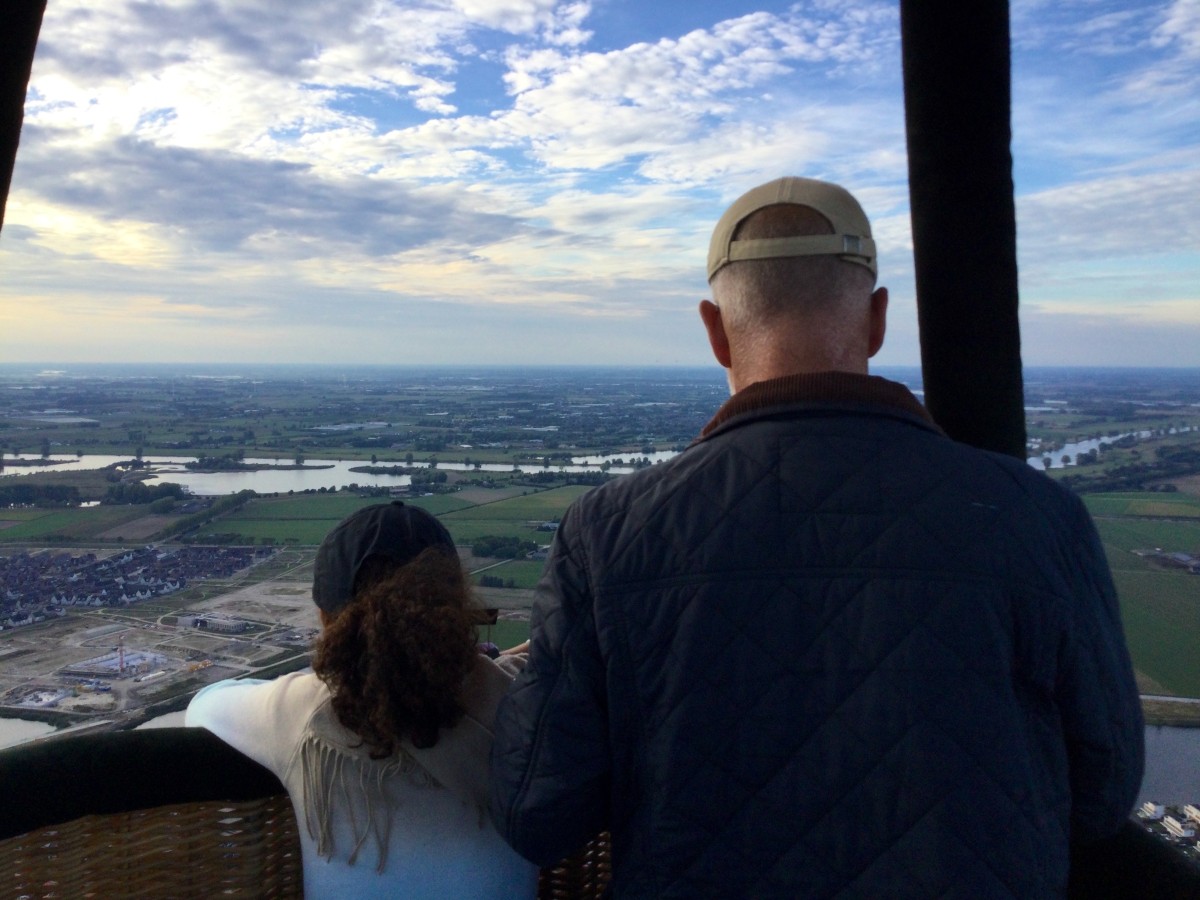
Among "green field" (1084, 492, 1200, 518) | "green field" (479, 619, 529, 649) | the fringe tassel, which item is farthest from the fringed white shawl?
"green field" (1084, 492, 1200, 518)

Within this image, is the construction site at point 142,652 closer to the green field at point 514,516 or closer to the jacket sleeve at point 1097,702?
the green field at point 514,516

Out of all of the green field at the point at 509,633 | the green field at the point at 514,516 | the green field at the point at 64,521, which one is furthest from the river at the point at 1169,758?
the green field at the point at 514,516

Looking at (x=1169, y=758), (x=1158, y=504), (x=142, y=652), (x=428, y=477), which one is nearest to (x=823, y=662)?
(x=1169, y=758)

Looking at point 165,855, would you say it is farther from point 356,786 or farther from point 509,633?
point 509,633

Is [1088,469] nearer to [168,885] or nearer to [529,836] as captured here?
[529,836]

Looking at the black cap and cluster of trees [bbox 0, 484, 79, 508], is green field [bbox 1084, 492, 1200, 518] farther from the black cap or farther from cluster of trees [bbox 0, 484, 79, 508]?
cluster of trees [bbox 0, 484, 79, 508]

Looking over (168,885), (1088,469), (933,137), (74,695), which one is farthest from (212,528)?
(1088,469)
